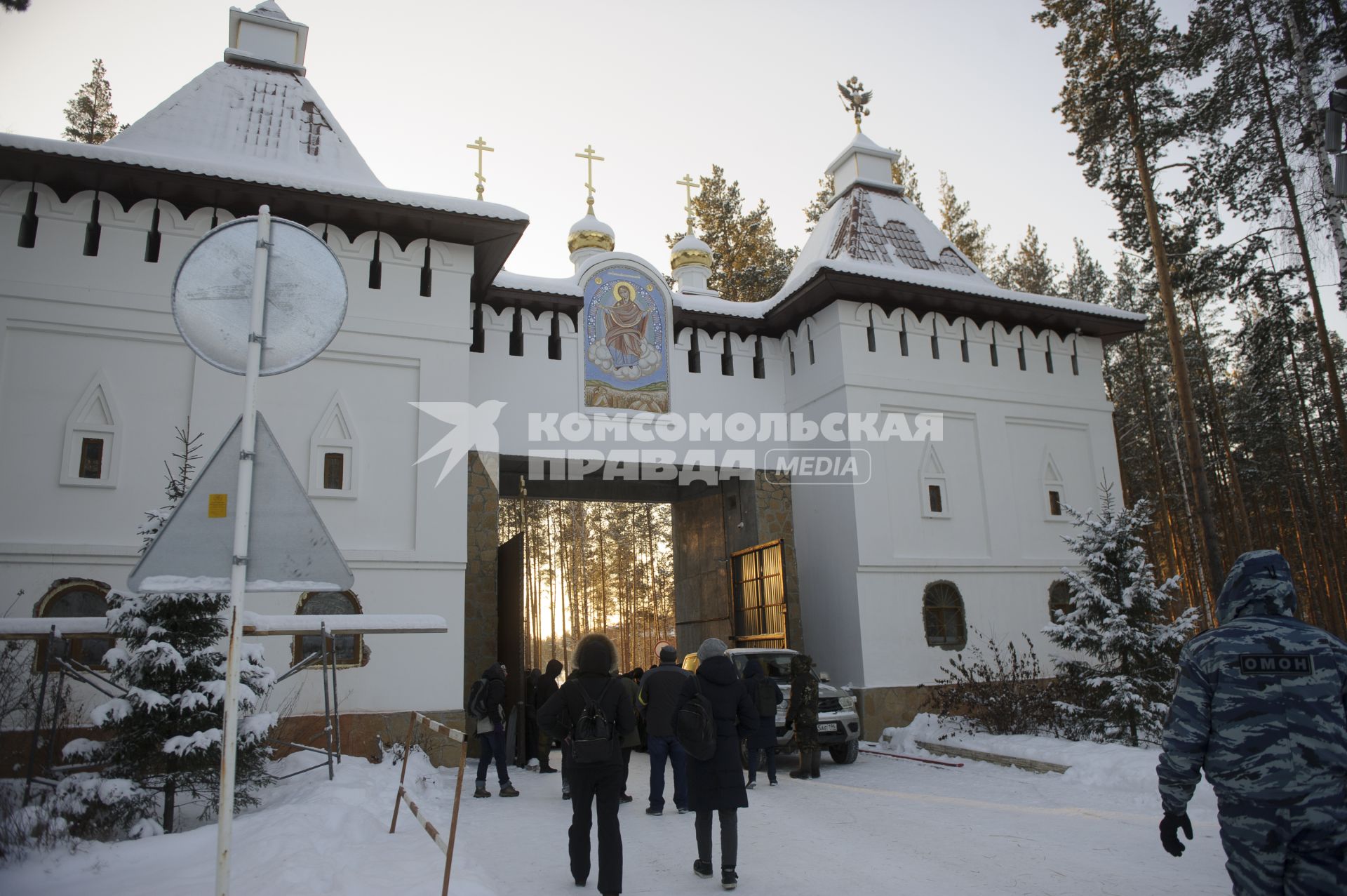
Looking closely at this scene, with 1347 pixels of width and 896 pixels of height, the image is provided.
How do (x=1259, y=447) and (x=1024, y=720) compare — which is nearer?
(x=1024, y=720)

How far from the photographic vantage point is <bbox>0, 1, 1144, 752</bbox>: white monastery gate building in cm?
1164

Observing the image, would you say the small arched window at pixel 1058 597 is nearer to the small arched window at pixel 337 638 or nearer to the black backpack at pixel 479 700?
the black backpack at pixel 479 700

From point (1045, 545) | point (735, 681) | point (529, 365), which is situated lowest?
point (735, 681)

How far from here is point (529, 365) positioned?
15.2 m

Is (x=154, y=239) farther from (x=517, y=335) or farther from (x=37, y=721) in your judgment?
(x=37, y=721)

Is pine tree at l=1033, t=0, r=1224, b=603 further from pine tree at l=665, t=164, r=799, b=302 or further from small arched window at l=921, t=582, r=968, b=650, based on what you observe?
pine tree at l=665, t=164, r=799, b=302

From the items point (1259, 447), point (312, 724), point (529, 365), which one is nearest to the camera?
point (312, 724)

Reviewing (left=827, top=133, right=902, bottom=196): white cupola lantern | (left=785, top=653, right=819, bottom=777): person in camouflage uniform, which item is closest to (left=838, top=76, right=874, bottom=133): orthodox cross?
(left=827, top=133, right=902, bottom=196): white cupola lantern

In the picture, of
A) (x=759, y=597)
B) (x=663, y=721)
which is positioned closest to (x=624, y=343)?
(x=759, y=597)

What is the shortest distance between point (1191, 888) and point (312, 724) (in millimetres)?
9958

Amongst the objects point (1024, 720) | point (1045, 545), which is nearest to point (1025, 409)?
point (1045, 545)

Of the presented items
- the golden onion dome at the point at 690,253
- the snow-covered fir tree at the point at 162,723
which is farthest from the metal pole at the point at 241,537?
the golden onion dome at the point at 690,253

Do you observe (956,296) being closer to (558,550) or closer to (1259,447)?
(1259,447)

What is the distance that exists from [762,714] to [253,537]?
705 centimetres
